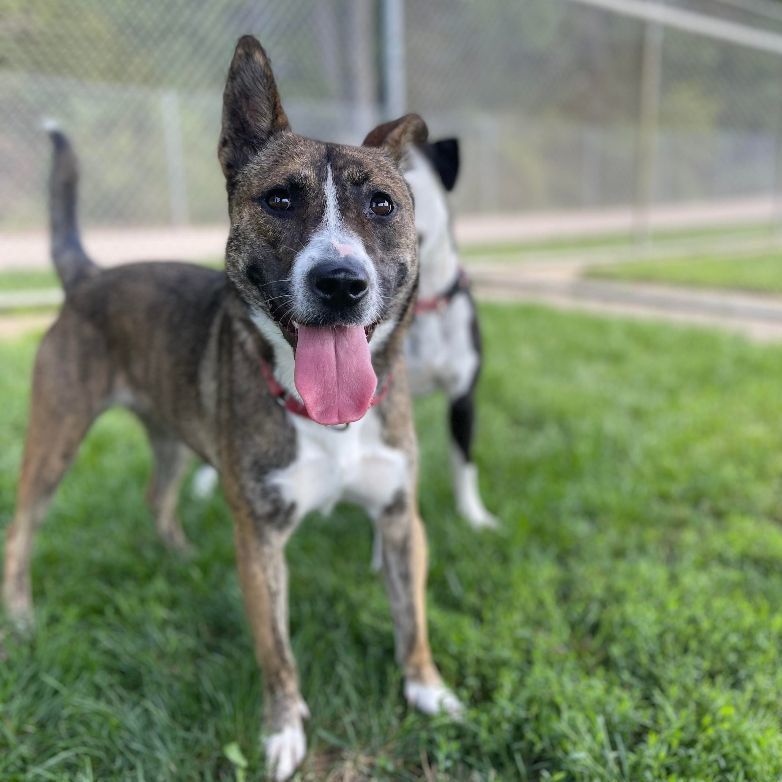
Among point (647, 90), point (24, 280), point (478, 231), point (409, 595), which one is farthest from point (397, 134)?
point (478, 231)

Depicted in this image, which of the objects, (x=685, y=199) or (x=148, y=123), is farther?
(x=685, y=199)

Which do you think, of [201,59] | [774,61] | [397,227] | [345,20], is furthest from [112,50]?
[774,61]

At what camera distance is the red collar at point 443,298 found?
2.83 metres

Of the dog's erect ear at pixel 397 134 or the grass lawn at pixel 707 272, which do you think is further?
the grass lawn at pixel 707 272

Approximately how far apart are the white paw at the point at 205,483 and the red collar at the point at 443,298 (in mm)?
1350


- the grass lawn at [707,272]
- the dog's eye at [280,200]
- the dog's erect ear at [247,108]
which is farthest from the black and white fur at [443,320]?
the grass lawn at [707,272]

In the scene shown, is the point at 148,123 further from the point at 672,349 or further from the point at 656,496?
the point at 656,496

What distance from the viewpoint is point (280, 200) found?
5.34 feet

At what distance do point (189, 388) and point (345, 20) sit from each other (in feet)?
17.1

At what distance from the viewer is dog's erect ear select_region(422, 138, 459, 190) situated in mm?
2856

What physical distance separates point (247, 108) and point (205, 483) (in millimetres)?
2095

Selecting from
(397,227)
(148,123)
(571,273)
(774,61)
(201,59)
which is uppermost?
(774,61)

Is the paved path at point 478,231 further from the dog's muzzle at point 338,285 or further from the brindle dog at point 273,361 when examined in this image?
the dog's muzzle at point 338,285

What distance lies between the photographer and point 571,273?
8.81 meters
